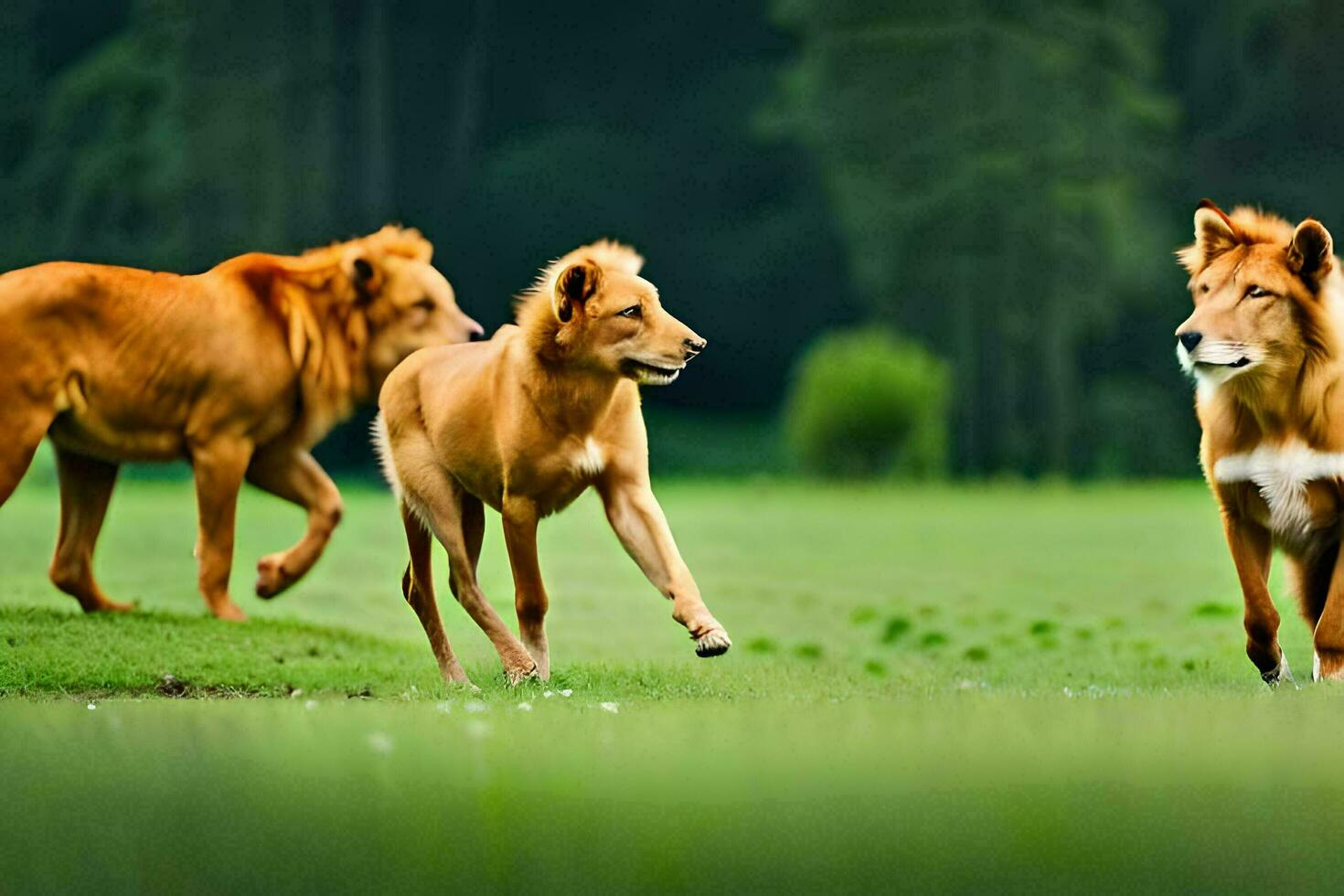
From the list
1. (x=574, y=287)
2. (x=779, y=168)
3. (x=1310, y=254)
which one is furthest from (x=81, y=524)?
(x=779, y=168)

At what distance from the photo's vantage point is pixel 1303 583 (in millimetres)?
6812

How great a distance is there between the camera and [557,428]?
20.3 feet

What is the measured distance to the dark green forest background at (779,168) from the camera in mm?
25312

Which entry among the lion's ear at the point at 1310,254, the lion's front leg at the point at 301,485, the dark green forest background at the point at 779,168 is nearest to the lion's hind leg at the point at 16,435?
the lion's front leg at the point at 301,485

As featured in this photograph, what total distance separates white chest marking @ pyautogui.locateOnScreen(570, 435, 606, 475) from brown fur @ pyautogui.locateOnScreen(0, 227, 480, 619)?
2.32 metres

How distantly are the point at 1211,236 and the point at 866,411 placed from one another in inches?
599

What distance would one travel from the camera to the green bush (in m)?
21.7

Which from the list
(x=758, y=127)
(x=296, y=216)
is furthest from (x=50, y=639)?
(x=758, y=127)

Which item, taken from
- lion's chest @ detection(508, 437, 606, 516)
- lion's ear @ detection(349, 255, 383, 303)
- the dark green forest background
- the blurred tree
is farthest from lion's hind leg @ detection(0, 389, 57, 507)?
the blurred tree

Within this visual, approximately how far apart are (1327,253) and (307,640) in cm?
430

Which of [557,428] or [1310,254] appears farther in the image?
[1310,254]

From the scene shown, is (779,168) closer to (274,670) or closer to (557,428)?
(274,670)

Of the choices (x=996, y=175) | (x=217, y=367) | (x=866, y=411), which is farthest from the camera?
(x=996, y=175)

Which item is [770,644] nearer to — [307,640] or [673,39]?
[307,640]
